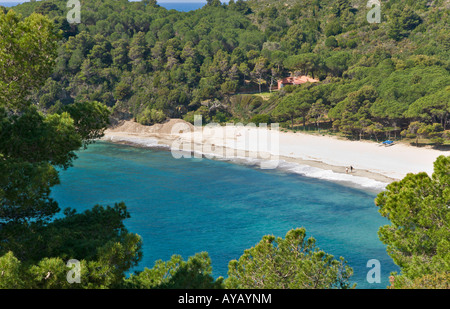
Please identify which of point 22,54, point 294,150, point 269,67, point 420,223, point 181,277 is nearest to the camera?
point 181,277

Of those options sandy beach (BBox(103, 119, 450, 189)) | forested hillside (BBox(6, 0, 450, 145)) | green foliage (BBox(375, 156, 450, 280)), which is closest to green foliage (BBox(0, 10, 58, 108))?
green foliage (BBox(375, 156, 450, 280))

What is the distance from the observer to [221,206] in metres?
36.0

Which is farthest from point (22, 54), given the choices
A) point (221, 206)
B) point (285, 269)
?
point (221, 206)

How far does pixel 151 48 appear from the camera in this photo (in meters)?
93.2

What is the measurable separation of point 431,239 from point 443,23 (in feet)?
327

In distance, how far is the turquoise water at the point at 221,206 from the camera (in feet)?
89.9

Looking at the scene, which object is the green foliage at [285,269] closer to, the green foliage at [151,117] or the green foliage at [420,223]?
the green foliage at [420,223]

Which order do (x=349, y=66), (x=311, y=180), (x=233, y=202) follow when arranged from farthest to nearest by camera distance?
(x=349, y=66) → (x=311, y=180) → (x=233, y=202)

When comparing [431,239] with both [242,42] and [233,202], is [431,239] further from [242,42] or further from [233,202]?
[242,42]

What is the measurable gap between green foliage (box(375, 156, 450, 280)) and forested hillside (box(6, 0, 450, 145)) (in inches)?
1556

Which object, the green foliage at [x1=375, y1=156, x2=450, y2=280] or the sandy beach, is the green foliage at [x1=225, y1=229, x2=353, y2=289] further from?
the sandy beach

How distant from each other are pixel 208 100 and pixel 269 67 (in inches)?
616

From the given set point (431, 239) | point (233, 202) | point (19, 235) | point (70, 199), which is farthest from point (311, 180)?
point (19, 235)

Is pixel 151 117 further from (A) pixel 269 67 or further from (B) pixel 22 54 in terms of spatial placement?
(B) pixel 22 54
